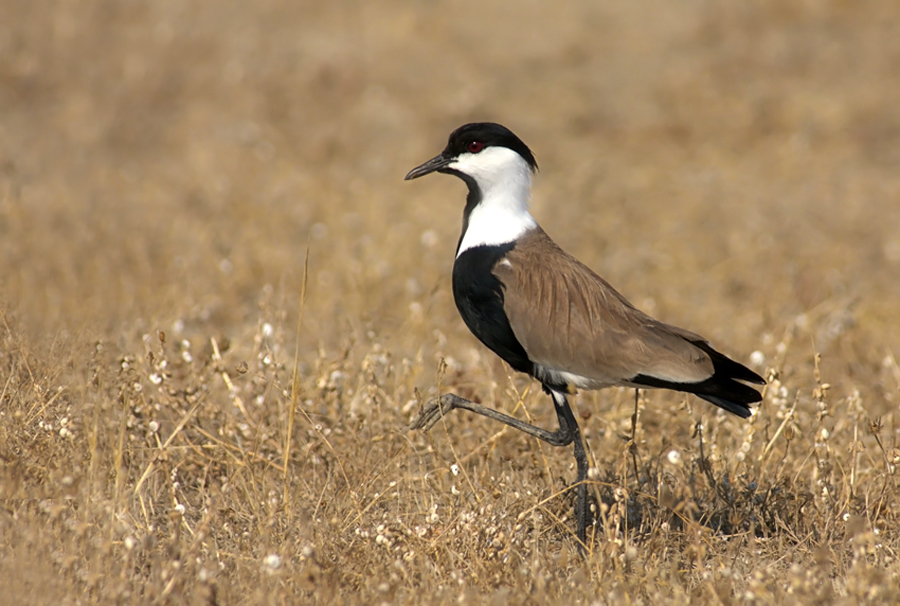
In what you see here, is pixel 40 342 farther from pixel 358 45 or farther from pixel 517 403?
pixel 358 45

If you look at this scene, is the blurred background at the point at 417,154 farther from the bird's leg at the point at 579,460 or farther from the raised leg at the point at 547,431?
the bird's leg at the point at 579,460

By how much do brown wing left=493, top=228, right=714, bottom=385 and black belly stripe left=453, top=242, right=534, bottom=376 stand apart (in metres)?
0.03

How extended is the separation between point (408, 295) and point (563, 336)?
3.32 m

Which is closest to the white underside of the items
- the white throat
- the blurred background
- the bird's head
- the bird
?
the bird

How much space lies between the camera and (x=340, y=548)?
3.53 meters

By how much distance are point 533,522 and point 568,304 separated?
3.01 feet

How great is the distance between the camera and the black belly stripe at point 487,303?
3908 mm

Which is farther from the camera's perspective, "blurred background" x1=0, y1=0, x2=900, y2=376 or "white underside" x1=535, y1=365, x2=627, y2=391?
"blurred background" x1=0, y1=0, x2=900, y2=376

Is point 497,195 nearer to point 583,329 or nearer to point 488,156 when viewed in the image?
point 488,156

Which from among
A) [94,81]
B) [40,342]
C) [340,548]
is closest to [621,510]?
[340,548]

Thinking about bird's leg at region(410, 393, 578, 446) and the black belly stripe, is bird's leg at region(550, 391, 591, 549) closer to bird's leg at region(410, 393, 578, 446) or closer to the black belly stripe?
bird's leg at region(410, 393, 578, 446)

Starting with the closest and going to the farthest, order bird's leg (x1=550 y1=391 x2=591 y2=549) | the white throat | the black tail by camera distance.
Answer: the black tail
bird's leg (x1=550 y1=391 x2=591 y2=549)
the white throat

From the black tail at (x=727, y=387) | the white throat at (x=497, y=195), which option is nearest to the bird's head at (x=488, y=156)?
the white throat at (x=497, y=195)

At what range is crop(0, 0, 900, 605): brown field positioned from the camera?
3.40 meters
